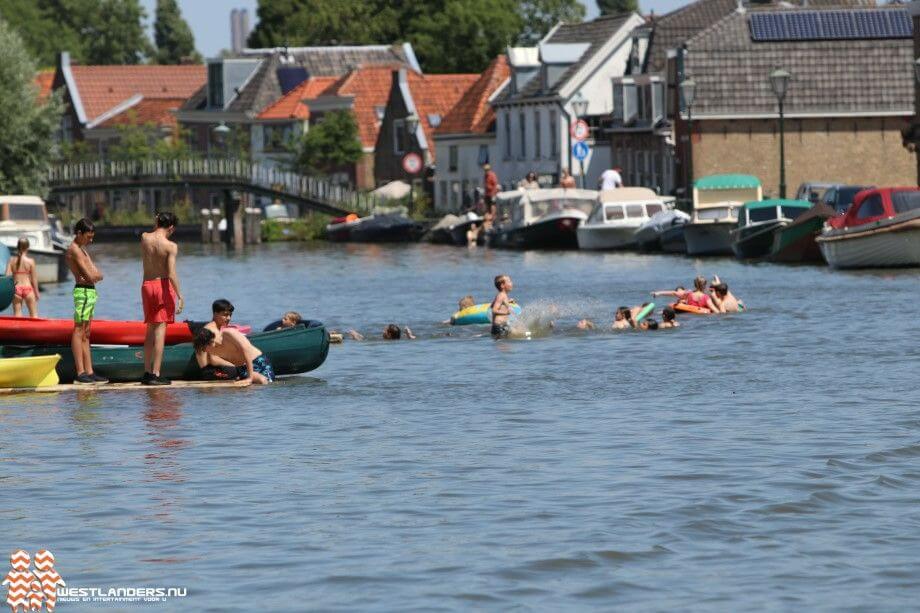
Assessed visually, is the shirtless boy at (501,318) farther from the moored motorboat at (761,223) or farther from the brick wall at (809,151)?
the brick wall at (809,151)

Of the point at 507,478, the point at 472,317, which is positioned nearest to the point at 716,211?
the point at 472,317

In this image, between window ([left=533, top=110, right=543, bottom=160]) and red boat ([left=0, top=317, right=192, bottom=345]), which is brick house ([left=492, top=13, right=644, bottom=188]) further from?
red boat ([left=0, top=317, right=192, bottom=345])

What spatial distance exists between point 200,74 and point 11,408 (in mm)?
118705

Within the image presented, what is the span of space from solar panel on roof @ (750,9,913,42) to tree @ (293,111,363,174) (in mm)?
34260

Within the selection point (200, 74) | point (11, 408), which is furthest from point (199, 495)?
point (200, 74)

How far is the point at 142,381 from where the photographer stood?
79.5ft

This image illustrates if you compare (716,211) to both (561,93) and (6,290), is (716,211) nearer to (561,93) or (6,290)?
(561,93)

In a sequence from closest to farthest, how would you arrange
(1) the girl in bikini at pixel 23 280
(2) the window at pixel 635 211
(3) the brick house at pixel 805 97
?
(1) the girl in bikini at pixel 23 280
(2) the window at pixel 635 211
(3) the brick house at pixel 805 97

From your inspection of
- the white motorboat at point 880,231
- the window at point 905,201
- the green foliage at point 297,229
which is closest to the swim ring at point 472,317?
the white motorboat at point 880,231

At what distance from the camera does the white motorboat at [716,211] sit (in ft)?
192

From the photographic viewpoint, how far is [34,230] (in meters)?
53.2

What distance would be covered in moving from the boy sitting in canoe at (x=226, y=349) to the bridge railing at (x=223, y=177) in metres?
69.1

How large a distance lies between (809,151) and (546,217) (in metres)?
9.25

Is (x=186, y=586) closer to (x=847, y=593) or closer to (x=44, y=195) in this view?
(x=847, y=593)
